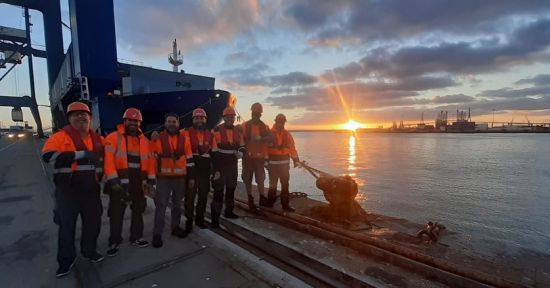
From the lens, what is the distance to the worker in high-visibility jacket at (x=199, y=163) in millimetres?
4793

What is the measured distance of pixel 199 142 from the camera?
4832 mm

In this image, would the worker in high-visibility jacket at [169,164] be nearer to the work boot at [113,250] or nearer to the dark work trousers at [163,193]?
the dark work trousers at [163,193]

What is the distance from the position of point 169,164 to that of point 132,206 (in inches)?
31.0

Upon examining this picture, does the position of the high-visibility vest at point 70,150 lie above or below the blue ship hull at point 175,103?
below

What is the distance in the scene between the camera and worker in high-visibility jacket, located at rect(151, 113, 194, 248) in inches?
170

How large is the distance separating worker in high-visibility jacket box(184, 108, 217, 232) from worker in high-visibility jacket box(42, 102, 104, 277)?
1415 mm

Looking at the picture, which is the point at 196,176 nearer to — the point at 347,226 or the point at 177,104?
the point at 347,226

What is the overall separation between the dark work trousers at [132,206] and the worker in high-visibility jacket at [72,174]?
1.17 feet

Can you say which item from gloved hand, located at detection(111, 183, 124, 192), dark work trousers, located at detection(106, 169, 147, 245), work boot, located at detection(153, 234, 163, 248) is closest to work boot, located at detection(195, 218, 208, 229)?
work boot, located at detection(153, 234, 163, 248)

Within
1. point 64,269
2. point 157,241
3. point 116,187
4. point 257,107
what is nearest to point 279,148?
point 257,107

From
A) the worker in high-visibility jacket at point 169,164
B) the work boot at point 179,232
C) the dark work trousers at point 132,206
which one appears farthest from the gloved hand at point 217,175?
the dark work trousers at point 132,206

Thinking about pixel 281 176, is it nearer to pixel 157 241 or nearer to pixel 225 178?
pixel 225 178

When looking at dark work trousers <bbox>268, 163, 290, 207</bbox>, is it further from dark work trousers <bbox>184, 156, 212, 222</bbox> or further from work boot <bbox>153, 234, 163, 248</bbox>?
work boot <bbox>153, 234, 163, 248</bbox>

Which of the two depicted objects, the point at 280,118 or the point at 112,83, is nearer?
the point at 280,118
